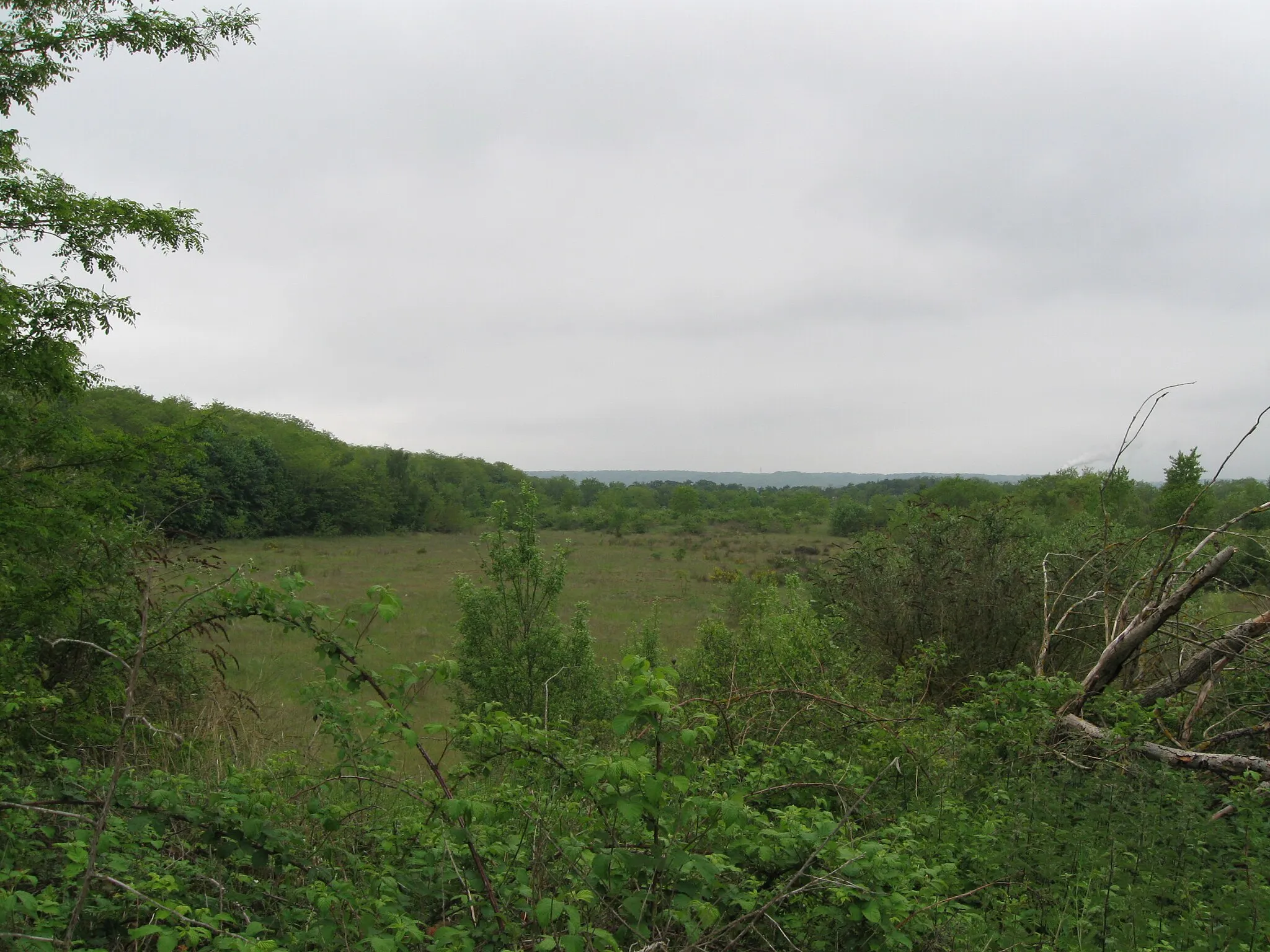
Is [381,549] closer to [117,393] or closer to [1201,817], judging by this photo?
[117,393]

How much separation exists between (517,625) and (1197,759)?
27.7ft

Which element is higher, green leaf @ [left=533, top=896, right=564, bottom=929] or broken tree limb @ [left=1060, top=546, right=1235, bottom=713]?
broken tree limb @ [left=1060, top=546, right=1235, bottom=713]

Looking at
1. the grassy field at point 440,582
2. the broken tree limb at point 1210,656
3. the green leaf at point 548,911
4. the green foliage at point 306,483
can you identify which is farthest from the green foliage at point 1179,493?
the green foliage at point 306,483

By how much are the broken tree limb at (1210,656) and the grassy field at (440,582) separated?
21.1 ft

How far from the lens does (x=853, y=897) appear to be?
111 inches

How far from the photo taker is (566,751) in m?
3.71

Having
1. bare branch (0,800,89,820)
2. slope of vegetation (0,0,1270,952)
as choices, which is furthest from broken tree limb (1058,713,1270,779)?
bare branch (0,800,89,820)

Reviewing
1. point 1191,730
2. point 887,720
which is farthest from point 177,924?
point 1191,730

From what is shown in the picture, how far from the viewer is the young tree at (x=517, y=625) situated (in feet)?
35.7

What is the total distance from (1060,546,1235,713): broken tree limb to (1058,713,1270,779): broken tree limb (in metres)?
0.56

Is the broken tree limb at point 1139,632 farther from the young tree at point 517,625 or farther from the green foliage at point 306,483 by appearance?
the green foliage at point 306,483

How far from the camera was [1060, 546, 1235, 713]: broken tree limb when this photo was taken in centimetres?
553

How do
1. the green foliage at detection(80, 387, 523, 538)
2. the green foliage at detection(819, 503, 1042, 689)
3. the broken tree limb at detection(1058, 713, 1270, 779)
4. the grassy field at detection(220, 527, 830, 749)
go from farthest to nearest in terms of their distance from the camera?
the green foliage at detection(80, 387, 523, 538), the grassy field at detection(220, 527, 830, 749), the green foliage at detection(819, 503, 1042, 689), the broken tree limb at detection(1058, 713, 1270, 779)

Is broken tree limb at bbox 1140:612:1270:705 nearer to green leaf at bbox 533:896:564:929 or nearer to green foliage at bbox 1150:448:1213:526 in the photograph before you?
green leaf at bbox 533:896:564:929
